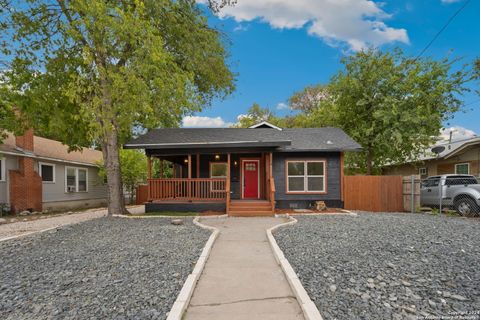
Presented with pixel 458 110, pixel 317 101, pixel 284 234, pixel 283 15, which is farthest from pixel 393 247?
pixel 317 101

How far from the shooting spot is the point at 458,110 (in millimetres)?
14641

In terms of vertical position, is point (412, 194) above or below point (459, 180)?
below

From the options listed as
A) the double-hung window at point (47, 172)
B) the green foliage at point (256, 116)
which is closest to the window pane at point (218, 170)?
the double-hung window at point (47, 172)

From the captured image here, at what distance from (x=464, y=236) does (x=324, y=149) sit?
19.2 feet

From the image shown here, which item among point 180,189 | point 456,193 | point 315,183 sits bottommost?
point 456,193

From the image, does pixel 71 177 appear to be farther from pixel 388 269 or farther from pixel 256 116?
pixel 256 116

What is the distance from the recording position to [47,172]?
49.8ft

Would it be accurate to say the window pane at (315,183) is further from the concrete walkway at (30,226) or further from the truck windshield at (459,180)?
the concrete walkway at (30,226)

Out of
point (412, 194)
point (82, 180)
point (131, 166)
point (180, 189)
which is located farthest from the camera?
point (131, 166)

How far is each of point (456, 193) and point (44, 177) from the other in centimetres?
2111

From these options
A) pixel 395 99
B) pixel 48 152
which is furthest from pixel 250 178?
pixel 48 152

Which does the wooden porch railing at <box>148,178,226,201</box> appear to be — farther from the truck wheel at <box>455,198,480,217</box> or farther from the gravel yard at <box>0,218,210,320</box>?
the truck wheel at <box>455,198,480,217</box>

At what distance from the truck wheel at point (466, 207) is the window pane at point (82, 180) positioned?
2142 cm

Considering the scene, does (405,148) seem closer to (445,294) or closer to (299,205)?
(299,205)
